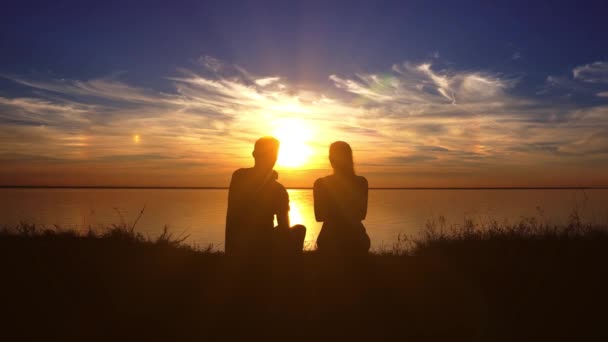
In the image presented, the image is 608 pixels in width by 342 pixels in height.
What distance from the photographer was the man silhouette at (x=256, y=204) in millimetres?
4875

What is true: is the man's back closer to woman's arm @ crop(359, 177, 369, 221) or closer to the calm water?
woman's arm @ crop(359, 177, 369, 221)

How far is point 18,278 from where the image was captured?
5.17 meters

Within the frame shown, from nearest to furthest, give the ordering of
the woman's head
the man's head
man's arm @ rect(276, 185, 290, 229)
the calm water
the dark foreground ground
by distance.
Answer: the dark foreground ground < the man's head < man's arm @ rect(276, 185, 290, 229) < the woman's head < the calm water

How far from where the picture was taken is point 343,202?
563 centimetres

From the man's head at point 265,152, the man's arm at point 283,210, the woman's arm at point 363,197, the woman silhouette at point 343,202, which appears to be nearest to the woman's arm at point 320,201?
the woman silhouette at point 343,202

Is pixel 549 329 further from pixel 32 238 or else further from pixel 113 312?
pixel 32 238

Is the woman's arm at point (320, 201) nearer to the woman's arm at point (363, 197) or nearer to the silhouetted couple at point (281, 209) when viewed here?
the silhouetted couple at point (281, 209)

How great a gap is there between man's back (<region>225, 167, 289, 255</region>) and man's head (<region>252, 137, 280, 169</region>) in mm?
105

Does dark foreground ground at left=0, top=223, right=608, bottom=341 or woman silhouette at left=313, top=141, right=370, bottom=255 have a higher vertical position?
woman silhouette at left=313, top=141, right=370, bottom=255

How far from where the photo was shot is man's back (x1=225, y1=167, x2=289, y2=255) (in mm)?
4891

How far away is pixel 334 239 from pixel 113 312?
3093 millimetres

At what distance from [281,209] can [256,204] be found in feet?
1.24

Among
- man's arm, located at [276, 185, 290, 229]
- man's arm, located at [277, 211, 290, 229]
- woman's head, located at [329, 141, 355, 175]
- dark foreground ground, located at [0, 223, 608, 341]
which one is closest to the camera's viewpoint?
dark foreground ground, located at [0, 223, 608, 341]

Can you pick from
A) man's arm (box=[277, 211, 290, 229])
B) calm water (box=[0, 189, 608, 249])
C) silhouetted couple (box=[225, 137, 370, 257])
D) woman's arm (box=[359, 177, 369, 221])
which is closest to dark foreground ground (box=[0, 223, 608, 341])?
silhouetted couple (box=[225, 137, 370, 257])
